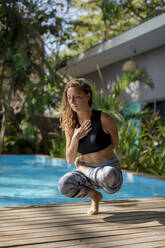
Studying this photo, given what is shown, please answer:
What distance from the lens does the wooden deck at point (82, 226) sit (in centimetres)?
207

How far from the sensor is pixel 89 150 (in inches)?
107

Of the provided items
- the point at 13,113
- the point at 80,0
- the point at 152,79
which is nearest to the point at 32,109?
the point at 13,113

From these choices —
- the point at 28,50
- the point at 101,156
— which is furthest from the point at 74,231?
the point at 28,50

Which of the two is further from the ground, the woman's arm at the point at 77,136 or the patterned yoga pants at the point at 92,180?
the woman's arm at the point at 77,136

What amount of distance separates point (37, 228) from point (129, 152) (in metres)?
4.58

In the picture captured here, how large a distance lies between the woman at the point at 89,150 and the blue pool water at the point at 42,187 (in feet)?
6.02

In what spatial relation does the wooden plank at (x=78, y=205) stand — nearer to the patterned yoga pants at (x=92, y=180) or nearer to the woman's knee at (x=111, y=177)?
the patterned yoga pants at (x=92, y=180)

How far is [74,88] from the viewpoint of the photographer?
107 inches

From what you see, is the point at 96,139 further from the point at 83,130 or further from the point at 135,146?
the point at 135,146

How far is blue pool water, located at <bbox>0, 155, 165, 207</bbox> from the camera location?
473 centimetres

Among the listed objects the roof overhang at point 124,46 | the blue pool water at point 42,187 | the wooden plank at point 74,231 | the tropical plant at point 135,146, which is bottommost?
the blue pool water at point 42,187

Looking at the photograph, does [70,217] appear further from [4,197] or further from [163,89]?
[163,89]

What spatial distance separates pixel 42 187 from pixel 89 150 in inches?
126

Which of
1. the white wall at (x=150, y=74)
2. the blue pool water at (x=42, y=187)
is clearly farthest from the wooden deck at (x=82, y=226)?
the white wall at (x=150, y=74)
